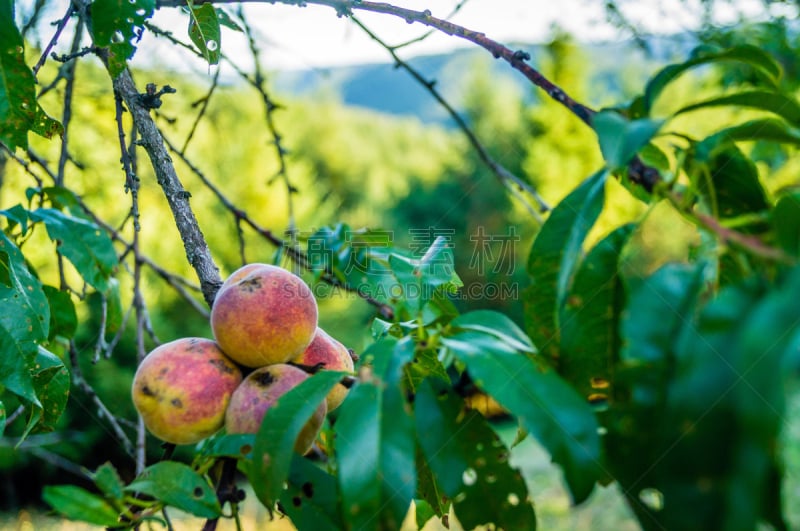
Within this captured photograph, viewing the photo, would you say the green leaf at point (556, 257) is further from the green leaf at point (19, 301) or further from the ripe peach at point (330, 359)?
the green leaf at point (19, 301)

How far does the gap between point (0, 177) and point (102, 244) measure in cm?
65

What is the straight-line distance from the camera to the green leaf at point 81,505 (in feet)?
1.52

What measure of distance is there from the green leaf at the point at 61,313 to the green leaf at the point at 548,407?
77 cm

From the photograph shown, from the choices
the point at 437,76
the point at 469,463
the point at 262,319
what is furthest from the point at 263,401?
the point at 437,76

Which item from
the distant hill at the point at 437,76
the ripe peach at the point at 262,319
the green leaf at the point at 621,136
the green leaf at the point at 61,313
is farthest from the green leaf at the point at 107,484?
the distant hill at the point at 437,76

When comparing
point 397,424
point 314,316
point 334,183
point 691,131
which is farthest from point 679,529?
point 334,183

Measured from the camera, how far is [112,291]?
45.6 inches

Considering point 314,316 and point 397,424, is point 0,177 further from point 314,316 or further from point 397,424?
point 397,424

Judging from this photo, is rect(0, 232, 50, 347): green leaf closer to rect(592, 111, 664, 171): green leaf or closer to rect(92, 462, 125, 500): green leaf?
rect(92, 462, 125, 500): green leaf

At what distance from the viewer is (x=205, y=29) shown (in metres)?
0.87

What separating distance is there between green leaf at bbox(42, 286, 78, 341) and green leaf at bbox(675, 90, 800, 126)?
3.00 ft

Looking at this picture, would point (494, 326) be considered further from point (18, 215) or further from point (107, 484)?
point (18, 215)

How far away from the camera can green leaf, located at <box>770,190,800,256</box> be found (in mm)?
392

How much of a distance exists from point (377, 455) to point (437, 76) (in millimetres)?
11164
